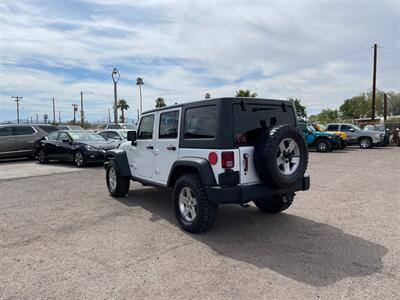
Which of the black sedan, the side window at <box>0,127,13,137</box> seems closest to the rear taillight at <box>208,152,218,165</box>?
the black sedan

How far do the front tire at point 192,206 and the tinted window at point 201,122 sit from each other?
611 mm

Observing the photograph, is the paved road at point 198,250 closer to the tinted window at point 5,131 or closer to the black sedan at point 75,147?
the black sedan at point 75,147

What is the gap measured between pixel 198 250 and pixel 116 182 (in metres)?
3.48

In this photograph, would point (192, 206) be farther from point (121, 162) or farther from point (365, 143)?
point (365, 143)

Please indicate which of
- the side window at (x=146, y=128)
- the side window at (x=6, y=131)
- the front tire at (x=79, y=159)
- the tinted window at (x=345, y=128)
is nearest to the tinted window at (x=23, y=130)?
the side window at (x=6, y=131)

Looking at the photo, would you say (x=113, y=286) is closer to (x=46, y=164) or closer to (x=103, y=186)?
(x=103, y=186)

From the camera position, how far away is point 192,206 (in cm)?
493

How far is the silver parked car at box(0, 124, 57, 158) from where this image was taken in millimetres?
15031

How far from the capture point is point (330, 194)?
24.5 ft

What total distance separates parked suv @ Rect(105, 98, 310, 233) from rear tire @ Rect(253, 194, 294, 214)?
3cm

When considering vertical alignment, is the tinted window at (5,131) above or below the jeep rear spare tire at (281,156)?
above

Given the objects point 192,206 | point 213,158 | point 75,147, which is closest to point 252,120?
point 213,158

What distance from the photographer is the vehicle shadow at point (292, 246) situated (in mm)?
3648

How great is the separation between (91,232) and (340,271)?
3463 mm
